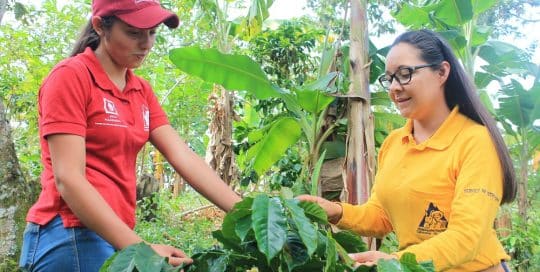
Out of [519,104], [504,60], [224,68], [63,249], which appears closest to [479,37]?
[504,60]

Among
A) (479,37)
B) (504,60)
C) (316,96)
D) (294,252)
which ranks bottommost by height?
(294,252)

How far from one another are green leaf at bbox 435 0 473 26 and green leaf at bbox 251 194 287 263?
2.62 meters

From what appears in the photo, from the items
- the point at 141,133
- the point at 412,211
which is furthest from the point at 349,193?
the point at 141,133

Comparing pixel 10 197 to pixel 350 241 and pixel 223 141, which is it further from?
pixel 223 141

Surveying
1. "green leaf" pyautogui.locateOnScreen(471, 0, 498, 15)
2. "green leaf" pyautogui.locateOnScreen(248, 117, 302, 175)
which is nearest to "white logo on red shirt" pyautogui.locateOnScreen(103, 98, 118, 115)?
"green leaf" pyautogui.locateOnScreen(248, 117, 302, 175)

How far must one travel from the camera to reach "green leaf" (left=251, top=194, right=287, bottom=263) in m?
0.93

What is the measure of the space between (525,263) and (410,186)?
2980 mm

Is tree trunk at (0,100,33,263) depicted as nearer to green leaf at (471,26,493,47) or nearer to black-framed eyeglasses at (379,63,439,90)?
black-framed eyeglasses at (379,63,439,90)

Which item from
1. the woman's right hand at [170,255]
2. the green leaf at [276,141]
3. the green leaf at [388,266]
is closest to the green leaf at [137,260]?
the woman's right hand at [170,255]

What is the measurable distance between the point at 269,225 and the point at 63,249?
60 cm

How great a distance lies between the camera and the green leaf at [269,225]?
93 cm

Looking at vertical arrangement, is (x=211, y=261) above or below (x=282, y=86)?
below

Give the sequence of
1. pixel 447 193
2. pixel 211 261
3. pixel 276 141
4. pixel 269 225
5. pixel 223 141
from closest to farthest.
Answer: pixel 269 225, pixel 211 261, pixel 447 193, pixel 276 141, pixel 223 141

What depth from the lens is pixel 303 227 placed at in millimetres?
971
